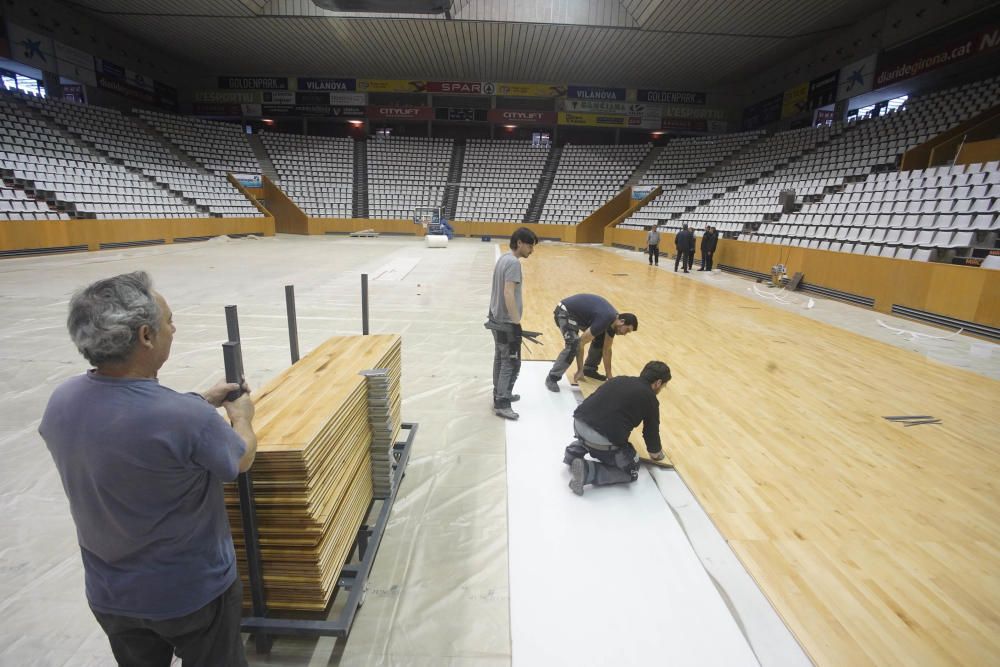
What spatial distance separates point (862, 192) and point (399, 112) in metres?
26.1

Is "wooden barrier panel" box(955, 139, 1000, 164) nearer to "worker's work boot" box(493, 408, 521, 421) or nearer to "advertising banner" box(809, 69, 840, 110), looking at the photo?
"advertising banner" box(809, 69, 840, 110)

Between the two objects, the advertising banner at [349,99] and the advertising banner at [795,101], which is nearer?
the advertising banner at [795,101]

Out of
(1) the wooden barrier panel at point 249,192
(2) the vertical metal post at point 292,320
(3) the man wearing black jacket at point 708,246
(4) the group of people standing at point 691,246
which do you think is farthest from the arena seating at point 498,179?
(2) the vertical metal post at point 292,320

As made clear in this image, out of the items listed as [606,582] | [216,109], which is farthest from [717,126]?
[606,582]

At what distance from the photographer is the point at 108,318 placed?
122 centimetres

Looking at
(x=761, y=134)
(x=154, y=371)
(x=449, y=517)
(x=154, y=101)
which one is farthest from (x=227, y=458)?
(x=154, y=101)

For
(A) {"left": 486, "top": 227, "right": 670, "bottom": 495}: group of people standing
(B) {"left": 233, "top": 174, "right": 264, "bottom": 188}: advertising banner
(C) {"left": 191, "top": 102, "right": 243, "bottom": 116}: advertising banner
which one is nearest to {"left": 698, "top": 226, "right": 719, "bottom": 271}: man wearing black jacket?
(A) {"left": 486, "top": 227, "right": 670, "bottom": 495}: group of people standing

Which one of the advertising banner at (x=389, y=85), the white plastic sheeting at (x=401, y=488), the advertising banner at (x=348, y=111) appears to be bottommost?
the white plastic sheeting at (x=401, y=488)

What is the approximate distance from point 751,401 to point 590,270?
33.3 ft

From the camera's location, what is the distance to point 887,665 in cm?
213

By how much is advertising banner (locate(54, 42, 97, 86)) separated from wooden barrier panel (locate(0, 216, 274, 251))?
373 inches

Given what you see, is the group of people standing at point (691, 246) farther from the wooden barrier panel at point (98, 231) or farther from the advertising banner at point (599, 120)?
the wooden barrier panel at point (98, 231)

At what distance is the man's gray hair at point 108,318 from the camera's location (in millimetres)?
1204

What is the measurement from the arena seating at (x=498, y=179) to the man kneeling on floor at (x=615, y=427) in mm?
24683
